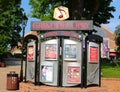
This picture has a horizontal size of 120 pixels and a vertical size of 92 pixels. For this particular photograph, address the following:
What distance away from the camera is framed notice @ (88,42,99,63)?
17500 mm

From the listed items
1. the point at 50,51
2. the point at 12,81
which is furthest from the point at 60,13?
the point at 12,81

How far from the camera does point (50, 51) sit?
17.9m

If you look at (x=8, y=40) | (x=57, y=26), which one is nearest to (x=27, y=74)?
(x=57, y=26)

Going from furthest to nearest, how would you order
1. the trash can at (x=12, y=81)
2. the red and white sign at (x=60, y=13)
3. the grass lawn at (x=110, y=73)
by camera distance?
the grass lawn at (x=110, y=73)
the trash can at (x=12, y=81)
the red and white sign at (x=60, y=13)

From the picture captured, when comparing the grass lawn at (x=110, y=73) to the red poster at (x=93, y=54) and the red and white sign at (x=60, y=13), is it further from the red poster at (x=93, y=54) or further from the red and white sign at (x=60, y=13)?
the red and white sign at (x=60, y=13)

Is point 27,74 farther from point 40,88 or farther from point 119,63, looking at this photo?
point 119,63

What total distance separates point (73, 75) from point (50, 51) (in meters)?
1.56

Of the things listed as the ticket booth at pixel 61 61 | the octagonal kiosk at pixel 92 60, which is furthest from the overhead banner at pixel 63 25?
the octagonal kiosk at pixel 92 60

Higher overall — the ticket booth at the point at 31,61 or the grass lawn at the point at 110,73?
the ticket booth at the point at 31,61

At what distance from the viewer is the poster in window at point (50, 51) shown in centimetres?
1770

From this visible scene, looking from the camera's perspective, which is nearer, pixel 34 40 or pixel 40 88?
pixel 40 88

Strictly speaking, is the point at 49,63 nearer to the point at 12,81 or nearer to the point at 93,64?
the point at 93,64

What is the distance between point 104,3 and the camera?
44.3m

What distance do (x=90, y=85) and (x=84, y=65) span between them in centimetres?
96
